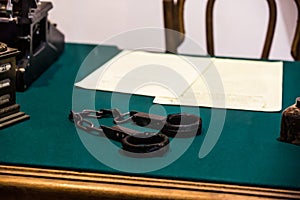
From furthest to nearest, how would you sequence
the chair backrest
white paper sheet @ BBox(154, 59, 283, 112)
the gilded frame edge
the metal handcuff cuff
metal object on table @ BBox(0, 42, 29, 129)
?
the chair backrest → white paper sheet @ BBox(154, 59, 283, 112) → metal object on table @ BBox(0, 42, 29, 129) → the metal handcuff cuff → the gilded frame edge

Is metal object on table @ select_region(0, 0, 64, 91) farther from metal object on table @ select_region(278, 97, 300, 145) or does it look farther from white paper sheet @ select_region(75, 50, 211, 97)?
metal object on table @ select_region(278, 97, 300, 145)

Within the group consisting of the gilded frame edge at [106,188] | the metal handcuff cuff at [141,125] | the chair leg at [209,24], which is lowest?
the gilded frame edge at [106,188]

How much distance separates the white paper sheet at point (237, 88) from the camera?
1.39 m

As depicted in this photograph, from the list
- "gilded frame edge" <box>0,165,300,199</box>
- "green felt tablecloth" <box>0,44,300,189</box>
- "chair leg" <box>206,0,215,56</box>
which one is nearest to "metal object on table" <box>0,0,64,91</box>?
"green felt tablecloth" <box>0,44,300,189</box>

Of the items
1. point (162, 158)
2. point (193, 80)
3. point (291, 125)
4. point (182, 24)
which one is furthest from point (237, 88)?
point (182, 24)

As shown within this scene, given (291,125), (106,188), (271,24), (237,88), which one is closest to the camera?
(106,188)

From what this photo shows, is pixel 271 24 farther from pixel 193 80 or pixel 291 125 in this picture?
pixel 291 125

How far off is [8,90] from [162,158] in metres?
0.38

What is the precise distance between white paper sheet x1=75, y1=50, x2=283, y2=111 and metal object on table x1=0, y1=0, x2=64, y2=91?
0.45ft

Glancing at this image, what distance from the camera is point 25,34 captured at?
4.97 feet

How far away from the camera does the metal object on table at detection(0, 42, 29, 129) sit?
4.01ft

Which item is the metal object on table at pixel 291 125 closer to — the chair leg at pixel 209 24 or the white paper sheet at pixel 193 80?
the white paper sheet at pixel 193 80

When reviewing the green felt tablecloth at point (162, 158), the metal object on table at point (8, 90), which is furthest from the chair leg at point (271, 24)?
the metal object on table at point (8, 90)

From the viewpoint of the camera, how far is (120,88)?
147cm
